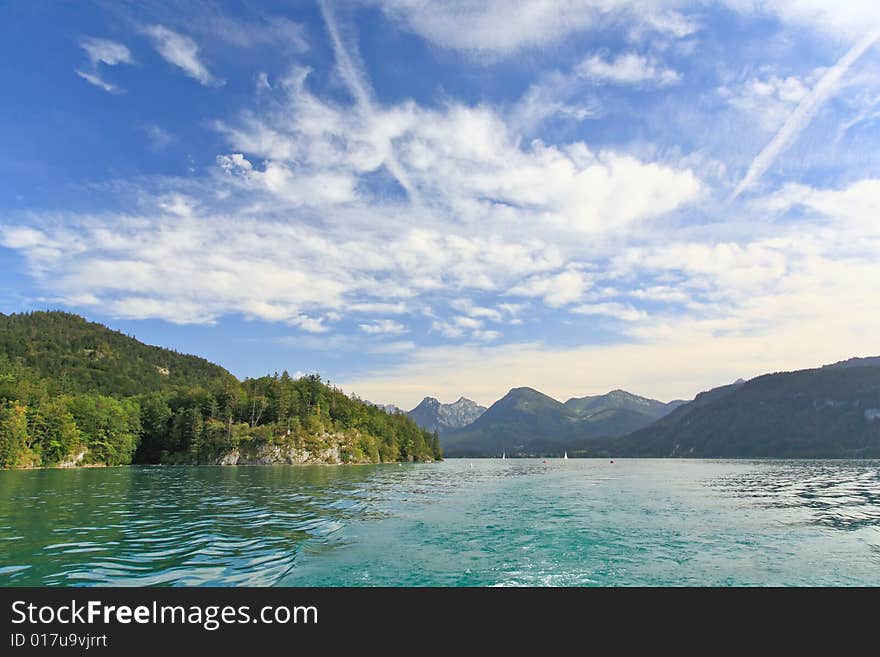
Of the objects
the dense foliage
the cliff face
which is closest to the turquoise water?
the dense foliage

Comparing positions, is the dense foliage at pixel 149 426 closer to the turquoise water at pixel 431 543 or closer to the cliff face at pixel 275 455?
the cliff face at pixel 275 455

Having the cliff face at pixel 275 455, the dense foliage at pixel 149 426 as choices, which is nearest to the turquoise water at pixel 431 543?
the dense foliage at pixel 149 426

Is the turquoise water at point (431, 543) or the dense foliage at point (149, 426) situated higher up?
the dense foliage at point (149, 426)

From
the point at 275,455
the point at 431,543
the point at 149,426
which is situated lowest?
the point at 431,543

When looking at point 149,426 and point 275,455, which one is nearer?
point 275,455

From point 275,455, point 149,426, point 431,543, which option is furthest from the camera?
point 149,426

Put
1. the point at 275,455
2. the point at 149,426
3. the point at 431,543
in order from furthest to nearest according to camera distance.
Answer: the point at 149,426
the point at 275,455
the point at 431,543

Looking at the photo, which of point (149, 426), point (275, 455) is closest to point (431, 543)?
point (275, 455)

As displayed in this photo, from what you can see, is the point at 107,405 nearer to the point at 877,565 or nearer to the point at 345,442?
the point at 345,442

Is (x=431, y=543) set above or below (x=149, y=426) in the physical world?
below

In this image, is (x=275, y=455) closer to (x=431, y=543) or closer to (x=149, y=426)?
(x=149, y=426)

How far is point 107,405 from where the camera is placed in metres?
162
